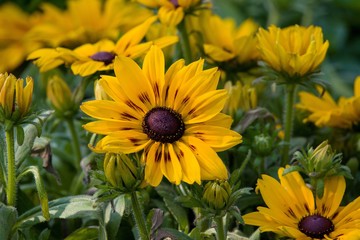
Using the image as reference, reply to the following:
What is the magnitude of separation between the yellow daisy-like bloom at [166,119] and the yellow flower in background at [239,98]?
1.19 ft

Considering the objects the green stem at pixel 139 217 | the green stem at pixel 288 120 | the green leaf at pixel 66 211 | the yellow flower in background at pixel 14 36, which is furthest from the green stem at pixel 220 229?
the yellow flower in background at pixel 14 36

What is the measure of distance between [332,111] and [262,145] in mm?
250

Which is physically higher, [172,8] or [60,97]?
[172,8]

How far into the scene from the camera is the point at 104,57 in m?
1.83

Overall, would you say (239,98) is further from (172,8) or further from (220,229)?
(220,229)

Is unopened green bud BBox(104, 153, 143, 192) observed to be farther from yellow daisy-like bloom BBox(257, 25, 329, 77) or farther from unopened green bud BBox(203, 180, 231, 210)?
yellow daisy-like bloom BBox(257, 25, 329, 77)

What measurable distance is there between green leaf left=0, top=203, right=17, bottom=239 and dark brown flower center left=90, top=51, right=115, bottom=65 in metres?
0.40

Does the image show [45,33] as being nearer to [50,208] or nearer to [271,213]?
Result: [50,208]

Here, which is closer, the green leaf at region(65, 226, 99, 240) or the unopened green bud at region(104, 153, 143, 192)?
the unopened green bud at region(104, 153, 143, 192)

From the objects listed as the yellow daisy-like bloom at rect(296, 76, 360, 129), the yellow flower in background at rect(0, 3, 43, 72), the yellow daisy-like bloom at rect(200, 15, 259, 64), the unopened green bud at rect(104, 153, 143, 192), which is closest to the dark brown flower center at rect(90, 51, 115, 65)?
the yellow daisy-like bloom at rect(200, 15, 259, 64)

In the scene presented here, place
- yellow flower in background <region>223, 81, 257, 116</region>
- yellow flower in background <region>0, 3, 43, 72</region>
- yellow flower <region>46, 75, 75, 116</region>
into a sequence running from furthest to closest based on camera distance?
yellow flower in background <region>0, 3, 43, 72</region> < yellow flower <region>46, 75, 75, 116</region> < yellow flower in background <region>223, 81, 257, 116</region>

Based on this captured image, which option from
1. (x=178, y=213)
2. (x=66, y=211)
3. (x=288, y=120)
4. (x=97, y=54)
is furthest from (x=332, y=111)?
(x=66, y=211)

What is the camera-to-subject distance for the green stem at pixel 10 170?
1574mm

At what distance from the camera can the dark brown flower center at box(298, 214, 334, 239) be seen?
1.56 m
